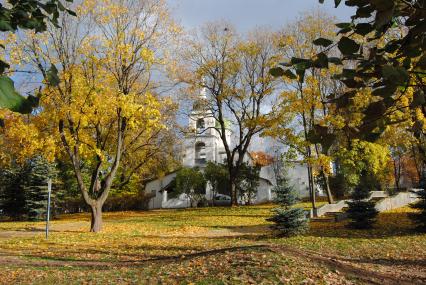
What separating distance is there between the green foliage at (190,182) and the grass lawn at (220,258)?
73.6 feet

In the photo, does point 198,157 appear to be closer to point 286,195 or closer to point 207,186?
point 207,186

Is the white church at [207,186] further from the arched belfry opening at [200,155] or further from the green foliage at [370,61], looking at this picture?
the green foliage at [370,61]

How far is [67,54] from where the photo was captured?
17719 millimetres

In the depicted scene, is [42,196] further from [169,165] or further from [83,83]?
[83,83]

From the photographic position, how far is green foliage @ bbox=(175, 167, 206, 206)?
132 ft

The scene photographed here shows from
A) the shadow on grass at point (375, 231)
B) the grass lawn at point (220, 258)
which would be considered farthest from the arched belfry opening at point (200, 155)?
the shadow on grass at point (375, 231)

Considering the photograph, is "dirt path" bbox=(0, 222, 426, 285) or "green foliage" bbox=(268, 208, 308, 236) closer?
"dirt path" bbox=(0, 222, 426, 285)

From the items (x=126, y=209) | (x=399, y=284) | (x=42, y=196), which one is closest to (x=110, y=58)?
(x=399, y=284)

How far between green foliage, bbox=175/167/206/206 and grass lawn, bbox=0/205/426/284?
22.4m

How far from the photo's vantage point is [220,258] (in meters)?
8.26

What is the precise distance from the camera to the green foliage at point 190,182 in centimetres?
4037

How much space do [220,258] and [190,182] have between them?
3231cm

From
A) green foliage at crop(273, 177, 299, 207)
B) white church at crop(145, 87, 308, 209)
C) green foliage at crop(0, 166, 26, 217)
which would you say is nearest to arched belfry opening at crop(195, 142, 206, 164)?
white church at crop(145, 87, 308, 209)

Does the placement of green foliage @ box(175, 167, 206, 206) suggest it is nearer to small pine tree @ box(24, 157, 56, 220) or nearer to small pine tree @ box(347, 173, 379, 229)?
small pine tree @ box(24, 157, 56, 220)
